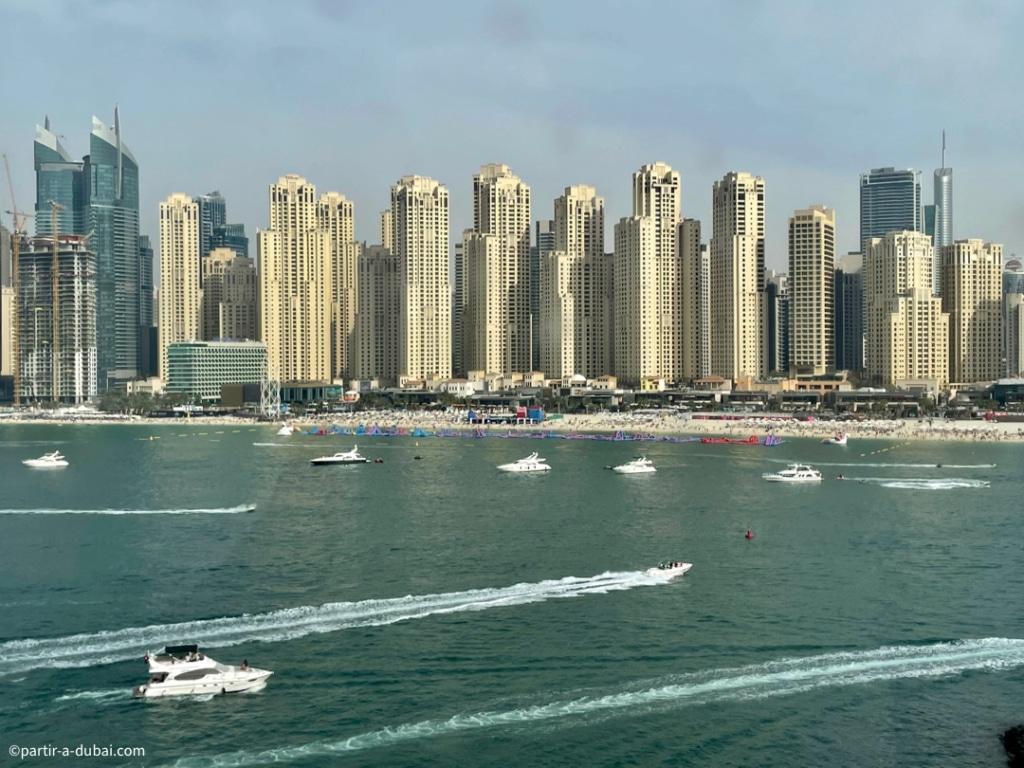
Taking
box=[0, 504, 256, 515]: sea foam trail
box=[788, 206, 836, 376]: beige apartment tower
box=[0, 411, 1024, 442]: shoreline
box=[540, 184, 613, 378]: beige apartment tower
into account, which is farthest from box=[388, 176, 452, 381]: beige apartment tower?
box=[0, 504, 256, 515]: sea foam trail

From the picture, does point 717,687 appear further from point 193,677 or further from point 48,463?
point 48,463

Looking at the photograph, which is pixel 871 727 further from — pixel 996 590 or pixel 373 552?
pixel 373 552

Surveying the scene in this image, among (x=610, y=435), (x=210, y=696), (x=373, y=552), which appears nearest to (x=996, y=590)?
(x=373, y=552)

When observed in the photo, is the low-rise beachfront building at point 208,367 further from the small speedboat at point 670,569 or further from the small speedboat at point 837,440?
the small speedboat at point 670,569

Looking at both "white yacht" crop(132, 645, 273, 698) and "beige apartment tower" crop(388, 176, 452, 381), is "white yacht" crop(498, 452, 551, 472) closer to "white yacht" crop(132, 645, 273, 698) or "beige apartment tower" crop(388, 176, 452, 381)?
"white yacht" crop(132, 645, 273, 698)

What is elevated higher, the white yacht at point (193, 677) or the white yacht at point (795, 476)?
the white yacht at point (795, 476)

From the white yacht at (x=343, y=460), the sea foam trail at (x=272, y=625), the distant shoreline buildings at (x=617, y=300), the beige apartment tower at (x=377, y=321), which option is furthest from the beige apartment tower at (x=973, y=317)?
the sea foam trail at (x=272, y=625)
